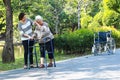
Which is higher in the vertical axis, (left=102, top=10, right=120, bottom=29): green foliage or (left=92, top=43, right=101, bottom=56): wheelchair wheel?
(left=102, top=10, right=120, bottom=29): green foliage

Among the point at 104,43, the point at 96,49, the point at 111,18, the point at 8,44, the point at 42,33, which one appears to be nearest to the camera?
the point at 42,33

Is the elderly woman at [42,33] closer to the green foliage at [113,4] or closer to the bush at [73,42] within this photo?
the bush at [73,42]

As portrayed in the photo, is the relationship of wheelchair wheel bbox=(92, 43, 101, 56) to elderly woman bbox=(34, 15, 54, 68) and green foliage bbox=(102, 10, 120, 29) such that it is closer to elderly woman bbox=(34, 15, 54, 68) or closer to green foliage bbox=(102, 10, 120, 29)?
elderly woman bbox=(34, 15, 54, 68)

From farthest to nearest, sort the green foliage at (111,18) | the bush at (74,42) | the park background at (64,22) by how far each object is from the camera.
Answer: the green foliage at (111,18) → the bush at (74,42) → the park background at (64,22)

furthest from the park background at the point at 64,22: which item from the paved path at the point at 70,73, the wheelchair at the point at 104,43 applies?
the paved path at the point at 70,73

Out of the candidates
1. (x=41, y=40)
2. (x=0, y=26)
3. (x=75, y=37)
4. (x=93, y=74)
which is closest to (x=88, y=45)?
(x=75, y=37)

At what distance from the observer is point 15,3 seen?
3750cm

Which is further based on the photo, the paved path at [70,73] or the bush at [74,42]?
the bush at [74,42]

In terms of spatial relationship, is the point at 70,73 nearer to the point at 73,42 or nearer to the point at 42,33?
the point at 42,33

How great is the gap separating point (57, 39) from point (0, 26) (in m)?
30.6

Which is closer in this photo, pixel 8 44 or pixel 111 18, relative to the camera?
pixel 8 44

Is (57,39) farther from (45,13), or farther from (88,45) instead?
(45,13)

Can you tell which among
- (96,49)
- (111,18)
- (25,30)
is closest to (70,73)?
(25,30)

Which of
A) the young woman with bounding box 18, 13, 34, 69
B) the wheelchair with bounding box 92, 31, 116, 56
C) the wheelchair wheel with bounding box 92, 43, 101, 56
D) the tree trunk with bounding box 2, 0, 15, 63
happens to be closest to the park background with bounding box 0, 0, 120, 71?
the tree trunk with bounding box 2, 0, 15, 63
